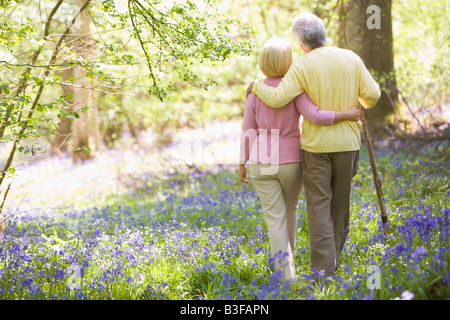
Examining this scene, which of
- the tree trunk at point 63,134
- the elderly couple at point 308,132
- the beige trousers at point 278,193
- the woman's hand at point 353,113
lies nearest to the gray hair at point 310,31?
the elderly couple at point 308,132

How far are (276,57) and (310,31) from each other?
1.05ft

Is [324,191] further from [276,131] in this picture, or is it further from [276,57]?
[276,57]

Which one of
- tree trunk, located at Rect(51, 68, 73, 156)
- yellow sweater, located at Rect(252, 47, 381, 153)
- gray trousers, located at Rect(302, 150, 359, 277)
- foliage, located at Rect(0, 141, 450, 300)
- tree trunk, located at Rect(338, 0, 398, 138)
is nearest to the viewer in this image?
foliage, located at Rect(0, 141, 450, 300)

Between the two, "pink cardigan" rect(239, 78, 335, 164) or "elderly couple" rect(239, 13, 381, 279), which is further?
"pink cardigan" rect(239, 78, 335, 164)

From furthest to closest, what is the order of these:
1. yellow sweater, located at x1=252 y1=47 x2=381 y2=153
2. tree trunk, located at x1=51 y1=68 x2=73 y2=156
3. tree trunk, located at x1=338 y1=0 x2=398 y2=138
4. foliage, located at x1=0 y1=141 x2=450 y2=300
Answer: tree trunk, located at x1=338 y1=0 x2=398 y2=138 → tree trunk, located at x1=51 y1=68 x2=73 y2=156 → yellow sweater, located at x1=252 y1=47 x2=381 y2=153 → foliage, located at x1=0 y1=141 x2=450 y2=300

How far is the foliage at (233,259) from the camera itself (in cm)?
308

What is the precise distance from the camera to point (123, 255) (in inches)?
164

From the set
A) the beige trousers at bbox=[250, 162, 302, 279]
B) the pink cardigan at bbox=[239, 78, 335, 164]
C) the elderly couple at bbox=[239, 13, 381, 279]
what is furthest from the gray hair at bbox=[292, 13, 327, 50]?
the beige trousers at bbox=[250, 162, 302, 279]

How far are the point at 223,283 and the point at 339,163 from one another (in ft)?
4.55

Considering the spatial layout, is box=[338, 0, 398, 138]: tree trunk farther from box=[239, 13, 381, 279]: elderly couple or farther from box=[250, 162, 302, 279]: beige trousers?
box=[250, 162, 302, 279]: beige trousers

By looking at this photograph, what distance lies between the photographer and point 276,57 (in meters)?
3.48

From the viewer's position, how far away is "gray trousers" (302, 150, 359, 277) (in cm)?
354

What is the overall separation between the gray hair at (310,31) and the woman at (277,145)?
0.13m
